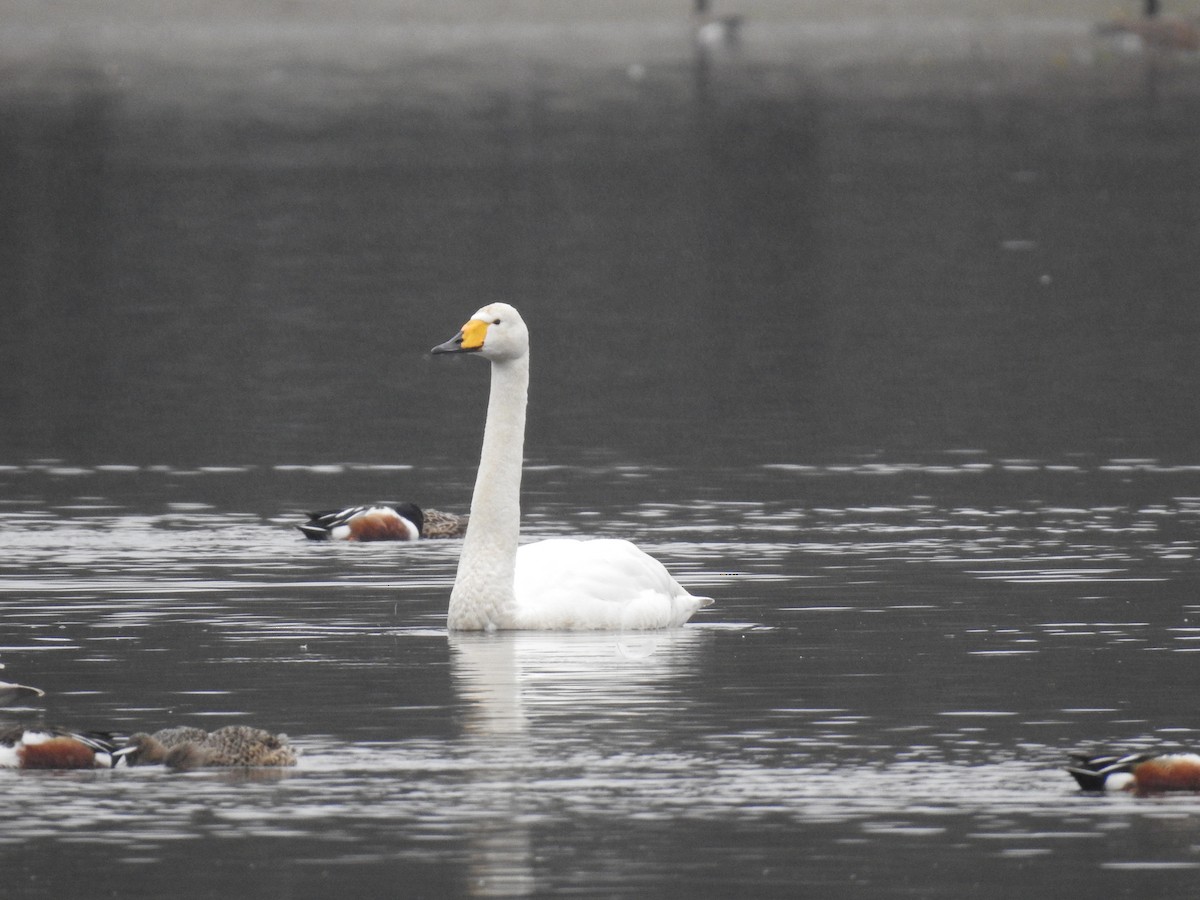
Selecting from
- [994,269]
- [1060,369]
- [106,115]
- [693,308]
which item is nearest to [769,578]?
[1060,369]

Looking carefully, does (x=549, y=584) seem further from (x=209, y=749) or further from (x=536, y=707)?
(x=209, y=749)

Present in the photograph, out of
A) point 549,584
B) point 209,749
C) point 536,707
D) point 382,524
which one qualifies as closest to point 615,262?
point 382,524

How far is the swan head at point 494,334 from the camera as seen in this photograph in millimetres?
17016

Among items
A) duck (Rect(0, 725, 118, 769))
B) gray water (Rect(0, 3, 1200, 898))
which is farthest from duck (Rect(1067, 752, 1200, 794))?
duck (Rect(0, 725, 118, 769))

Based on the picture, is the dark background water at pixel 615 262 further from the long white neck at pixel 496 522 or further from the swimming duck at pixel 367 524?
the long white neck at pixel 496 522

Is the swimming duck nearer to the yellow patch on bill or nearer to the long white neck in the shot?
the long white neck

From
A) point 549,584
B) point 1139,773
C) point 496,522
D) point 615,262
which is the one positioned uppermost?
point 615,262

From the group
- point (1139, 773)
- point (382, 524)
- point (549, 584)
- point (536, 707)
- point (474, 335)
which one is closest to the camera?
point (1139, 773)

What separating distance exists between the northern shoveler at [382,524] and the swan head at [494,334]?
8.92 feet

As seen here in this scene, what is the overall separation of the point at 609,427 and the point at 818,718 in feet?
39.3

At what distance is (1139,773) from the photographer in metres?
12.0

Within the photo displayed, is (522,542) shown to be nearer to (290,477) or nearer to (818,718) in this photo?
(290,477)

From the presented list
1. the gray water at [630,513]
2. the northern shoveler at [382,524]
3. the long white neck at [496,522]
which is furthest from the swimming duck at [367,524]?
the long white neck at [496,522]

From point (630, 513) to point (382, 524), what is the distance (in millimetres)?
1751
